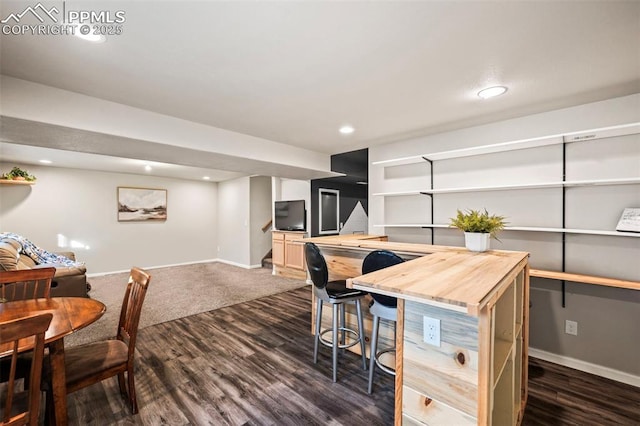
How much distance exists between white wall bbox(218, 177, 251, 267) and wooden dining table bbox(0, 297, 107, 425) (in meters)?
5.11

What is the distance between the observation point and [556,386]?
222 cm

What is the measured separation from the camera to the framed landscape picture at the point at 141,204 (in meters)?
6.41

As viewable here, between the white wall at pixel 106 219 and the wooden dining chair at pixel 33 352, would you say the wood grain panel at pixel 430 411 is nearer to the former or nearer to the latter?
the wooden dining chair at pixel 33 352

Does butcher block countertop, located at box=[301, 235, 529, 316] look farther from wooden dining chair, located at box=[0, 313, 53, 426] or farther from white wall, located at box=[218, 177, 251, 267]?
white wall, located at box=[218, 177, 251, 267]

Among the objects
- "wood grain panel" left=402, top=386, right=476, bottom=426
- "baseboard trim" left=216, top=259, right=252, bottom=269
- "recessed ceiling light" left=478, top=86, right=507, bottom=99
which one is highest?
"recessed ceiling light" left=478, top=86, right=507, bottom=99

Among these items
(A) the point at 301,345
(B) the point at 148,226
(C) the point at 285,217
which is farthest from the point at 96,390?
(B) the point at 148,226

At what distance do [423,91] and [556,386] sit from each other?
8.72 ft

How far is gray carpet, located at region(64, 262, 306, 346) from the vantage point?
353 centimetres

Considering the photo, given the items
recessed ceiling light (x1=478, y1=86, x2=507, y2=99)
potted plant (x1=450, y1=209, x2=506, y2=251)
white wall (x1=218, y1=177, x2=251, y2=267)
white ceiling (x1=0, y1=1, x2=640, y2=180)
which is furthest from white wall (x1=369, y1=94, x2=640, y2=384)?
white wall (x1=218, y1=177, x2=251, y2=267)

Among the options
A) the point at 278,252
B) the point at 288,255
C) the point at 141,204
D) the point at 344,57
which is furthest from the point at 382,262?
the point at 141,204

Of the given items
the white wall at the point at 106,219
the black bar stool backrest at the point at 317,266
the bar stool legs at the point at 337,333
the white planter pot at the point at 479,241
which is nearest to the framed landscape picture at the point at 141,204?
the white wall at the point at 106,219

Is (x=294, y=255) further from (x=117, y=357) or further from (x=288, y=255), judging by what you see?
(x=117, y=357)

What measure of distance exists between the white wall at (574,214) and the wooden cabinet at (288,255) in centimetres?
317

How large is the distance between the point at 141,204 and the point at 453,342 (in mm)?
7473
